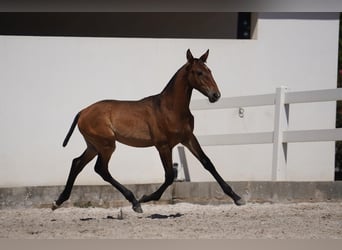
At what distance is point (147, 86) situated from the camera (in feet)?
40.5

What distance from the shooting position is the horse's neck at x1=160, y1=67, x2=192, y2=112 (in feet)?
33.1

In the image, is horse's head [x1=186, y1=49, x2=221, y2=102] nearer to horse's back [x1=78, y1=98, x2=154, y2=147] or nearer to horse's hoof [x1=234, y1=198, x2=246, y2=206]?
horse's back [x1=78, y1=98, x2=154, y2=147]

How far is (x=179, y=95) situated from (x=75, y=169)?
158cm

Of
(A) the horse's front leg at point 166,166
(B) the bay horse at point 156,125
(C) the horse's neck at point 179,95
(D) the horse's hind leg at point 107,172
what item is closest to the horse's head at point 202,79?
(B) the bay horse at point 156,125

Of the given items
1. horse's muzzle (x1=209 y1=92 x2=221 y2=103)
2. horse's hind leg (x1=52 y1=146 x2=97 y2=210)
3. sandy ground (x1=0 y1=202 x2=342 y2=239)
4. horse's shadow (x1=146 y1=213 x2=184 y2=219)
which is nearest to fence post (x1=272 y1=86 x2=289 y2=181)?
sandy ground (x1=0 y1=202 x2=342 y2=239)

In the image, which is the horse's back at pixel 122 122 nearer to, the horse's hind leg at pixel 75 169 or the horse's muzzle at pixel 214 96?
the horse's hind leg at pixel 75 169

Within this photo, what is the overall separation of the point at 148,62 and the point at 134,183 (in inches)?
65.5

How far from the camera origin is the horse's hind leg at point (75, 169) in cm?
1057

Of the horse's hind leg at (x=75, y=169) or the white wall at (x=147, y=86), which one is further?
the white wall at (x=147, y=86)

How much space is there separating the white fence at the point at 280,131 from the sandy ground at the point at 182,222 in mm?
1100

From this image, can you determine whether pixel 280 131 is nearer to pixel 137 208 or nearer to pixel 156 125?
pixel 156 125

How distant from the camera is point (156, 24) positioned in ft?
52.9

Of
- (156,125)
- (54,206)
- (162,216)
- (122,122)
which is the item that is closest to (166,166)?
(156,125)

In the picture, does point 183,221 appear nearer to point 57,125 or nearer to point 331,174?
point 57,125
